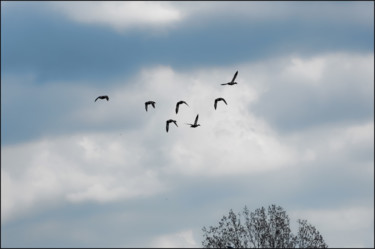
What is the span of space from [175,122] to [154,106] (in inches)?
91.2

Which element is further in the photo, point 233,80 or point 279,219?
point 279,219

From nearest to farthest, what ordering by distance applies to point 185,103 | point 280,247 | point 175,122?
point 185,103 < point 175,122 < point 280,247

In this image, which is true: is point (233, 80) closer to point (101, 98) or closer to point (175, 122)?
point (175, 122)

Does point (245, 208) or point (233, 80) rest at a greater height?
point (233, 80)

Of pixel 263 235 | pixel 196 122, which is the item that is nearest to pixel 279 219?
pixel 263 235

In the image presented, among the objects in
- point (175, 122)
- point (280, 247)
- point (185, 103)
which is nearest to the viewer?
point (185, 103)

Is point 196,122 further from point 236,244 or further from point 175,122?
point 236,244

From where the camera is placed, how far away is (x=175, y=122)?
6869 centimetres

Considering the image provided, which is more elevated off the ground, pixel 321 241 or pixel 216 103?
pixel 216 103

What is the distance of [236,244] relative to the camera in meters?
108

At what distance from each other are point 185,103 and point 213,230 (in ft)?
159

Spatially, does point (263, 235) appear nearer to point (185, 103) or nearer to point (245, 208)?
point (245, 208)

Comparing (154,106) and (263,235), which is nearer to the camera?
(154,106)

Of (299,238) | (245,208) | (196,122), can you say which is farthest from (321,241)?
(196,122)
